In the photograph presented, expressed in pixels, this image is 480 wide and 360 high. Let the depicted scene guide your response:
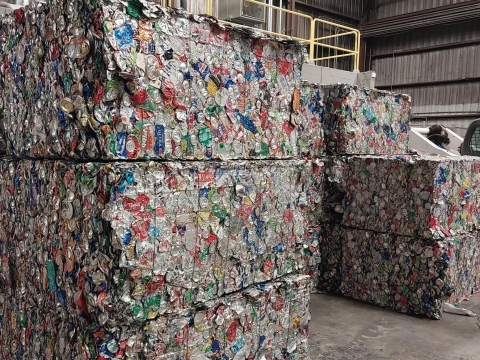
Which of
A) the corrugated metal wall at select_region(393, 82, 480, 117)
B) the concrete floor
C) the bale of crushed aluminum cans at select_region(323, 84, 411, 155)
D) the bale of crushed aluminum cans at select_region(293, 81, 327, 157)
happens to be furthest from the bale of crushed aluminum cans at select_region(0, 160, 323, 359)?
the corrugated metal wall at select_region(393, 82, 480, 117)

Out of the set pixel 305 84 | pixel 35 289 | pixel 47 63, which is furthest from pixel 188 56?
pixel 305 84

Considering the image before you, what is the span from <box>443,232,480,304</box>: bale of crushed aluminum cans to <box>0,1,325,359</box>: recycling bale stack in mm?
2083

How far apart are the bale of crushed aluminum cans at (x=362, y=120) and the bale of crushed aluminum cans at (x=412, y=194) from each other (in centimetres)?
23

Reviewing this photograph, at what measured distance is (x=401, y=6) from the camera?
14680mm

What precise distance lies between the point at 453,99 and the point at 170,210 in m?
13.3

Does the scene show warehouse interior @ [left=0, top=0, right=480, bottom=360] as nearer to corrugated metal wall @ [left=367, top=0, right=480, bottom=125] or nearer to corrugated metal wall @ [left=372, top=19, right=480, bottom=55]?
corrugated metal wall @ [left=367, top=0, right=480, bottom=125]

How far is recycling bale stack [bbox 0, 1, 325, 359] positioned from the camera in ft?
5.70

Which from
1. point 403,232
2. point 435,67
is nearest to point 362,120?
point 403,232

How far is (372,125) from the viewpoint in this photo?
4.54 meters

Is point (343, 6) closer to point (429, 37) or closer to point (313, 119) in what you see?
point (429, 37)

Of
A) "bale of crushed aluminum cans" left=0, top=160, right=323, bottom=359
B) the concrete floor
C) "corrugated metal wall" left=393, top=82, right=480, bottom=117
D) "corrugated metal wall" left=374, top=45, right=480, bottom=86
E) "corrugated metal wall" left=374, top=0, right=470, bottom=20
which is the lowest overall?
the concrete floor

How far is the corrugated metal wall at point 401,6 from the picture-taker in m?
13.6

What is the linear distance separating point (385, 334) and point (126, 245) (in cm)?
259

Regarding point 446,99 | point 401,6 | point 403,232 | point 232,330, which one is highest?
point 401,6
